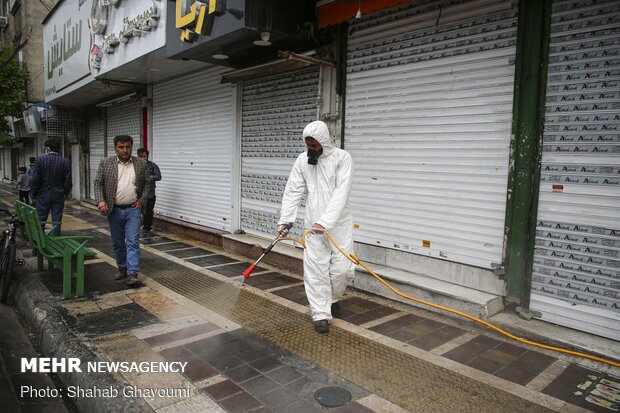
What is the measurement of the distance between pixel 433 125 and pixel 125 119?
1046cm

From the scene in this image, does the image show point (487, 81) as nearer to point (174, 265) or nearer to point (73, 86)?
point (174, 265)

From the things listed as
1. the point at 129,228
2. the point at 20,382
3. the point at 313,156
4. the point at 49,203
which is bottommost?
the point at 20,382

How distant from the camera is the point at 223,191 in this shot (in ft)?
28.4

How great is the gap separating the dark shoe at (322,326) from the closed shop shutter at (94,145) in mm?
12781

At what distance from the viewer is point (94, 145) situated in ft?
50.9

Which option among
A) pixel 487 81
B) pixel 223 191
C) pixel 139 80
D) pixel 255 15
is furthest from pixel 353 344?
pixel 139 80

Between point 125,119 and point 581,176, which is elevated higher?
point 125,119

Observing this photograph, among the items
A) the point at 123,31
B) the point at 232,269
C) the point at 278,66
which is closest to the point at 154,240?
the point at 232,269

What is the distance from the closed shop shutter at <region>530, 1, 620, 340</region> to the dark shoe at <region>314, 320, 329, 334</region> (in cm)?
206

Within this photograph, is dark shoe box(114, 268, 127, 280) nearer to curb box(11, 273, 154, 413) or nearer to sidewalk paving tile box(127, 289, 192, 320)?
sidewalk paving tile box(127, 289, 192, 320)

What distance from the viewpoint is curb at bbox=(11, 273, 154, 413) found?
2.88 m

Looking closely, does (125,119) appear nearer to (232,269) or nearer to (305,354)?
(232,269)

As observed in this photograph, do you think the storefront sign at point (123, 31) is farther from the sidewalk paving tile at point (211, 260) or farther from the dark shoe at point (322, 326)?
the dark shoe at point (322, 326)

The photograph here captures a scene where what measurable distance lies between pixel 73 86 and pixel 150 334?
10807 millimetres
